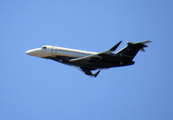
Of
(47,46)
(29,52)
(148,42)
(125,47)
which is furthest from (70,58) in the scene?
(148,42)

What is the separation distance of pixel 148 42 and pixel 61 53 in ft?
48.9

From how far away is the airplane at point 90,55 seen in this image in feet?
136

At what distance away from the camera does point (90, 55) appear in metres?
42.1

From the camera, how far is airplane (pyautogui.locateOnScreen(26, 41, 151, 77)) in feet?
136

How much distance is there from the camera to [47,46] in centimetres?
4319

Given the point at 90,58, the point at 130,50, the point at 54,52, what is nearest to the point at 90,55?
the point at 90,58

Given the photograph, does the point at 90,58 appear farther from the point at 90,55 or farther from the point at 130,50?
the point at 130,50

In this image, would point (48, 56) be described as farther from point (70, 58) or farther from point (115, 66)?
point (115, 66)

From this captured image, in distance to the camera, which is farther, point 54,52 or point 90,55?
point 54,52

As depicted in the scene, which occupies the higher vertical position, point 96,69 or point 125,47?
point 125,47

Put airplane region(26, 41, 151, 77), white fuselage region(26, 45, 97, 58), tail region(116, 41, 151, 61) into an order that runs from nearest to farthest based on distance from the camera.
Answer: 1. airplane region(26, 41, 151, 77)
2. white fuselage region(26, 45, 97, 58)
3. tail region(116, 41, 151, 61)

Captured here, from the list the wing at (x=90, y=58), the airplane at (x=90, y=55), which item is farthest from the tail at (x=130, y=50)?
the wing at (x=90, y=58)

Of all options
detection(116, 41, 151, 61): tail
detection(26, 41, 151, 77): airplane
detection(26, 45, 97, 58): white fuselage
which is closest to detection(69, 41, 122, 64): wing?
detection(26, 41, 151, 77): airplane

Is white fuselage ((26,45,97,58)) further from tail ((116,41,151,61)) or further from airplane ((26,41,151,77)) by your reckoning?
tail ((116,41,151,61))
